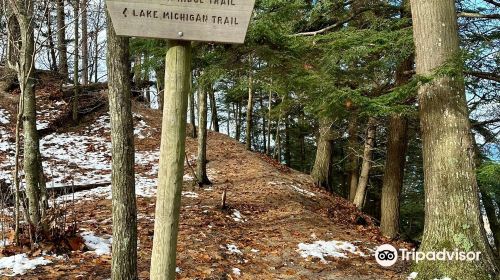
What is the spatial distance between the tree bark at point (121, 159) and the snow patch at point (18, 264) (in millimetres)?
1063

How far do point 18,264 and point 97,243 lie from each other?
3.27 feet

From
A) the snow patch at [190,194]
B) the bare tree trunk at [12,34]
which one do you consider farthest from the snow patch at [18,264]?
the snow patch at [190,194]

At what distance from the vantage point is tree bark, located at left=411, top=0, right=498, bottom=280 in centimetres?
480

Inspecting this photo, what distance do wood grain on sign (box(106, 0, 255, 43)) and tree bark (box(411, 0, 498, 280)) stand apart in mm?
3262

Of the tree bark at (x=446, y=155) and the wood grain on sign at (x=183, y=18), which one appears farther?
→ the tree bark at (x=446, y=155)

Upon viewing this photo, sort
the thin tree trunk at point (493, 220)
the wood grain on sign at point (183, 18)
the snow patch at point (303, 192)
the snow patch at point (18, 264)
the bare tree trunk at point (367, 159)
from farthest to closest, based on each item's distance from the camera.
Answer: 1. the thin tree trunk at point (493, 220)
2. the bare tree trunk at point (367, 159)
3. the snow patch at point (303, 192)
4. the snow patch at point (18, 264)
5. the wood grain on sign at point (183, 18)

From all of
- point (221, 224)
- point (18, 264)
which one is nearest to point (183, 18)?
point (18, 264)

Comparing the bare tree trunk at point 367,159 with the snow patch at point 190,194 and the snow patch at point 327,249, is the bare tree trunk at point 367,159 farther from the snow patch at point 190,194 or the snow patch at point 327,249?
the snow patch at point 190,194

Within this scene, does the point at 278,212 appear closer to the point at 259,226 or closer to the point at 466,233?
the point at 259,226

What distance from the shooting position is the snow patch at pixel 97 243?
16.0 ft

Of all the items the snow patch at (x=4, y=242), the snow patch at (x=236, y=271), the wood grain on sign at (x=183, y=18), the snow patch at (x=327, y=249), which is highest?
the wood grain on sign at (x=183, y=18)

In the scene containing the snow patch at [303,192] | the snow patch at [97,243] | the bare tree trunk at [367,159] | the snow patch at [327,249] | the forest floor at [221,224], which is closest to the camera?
the forest floor at [221,224]

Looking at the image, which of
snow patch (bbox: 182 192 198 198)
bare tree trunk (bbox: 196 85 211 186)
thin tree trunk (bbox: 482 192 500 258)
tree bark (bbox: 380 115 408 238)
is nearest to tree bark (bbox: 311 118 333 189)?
tree bark (bbox: 380 115 408 238)

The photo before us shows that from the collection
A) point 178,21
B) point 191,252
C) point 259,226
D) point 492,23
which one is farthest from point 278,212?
point 178,21
